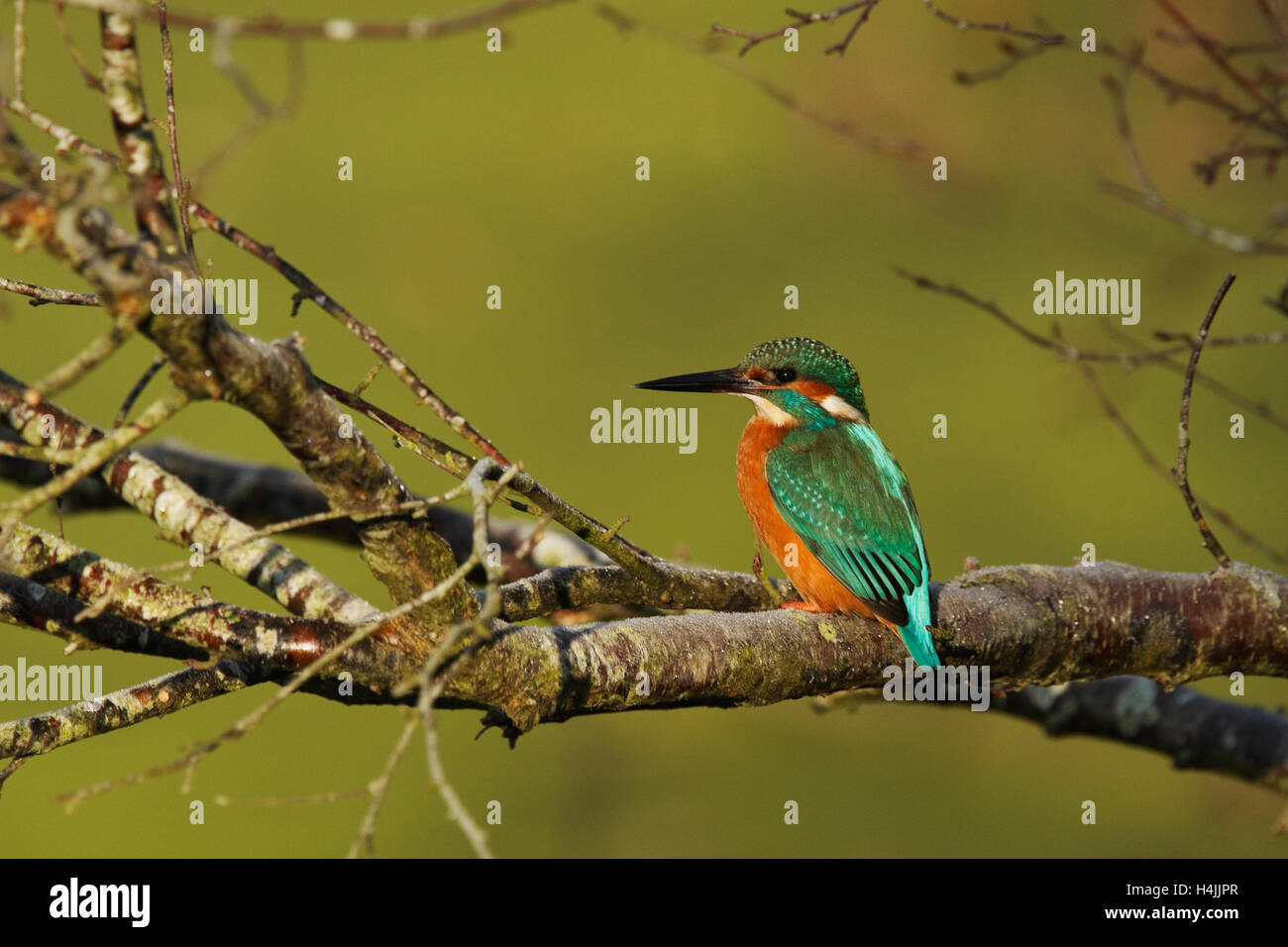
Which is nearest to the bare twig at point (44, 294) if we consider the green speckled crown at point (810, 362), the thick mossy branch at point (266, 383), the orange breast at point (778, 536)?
the thick mossy branch at point (266, 383)

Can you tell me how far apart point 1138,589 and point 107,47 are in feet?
5.57

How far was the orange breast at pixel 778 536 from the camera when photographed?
2.20m

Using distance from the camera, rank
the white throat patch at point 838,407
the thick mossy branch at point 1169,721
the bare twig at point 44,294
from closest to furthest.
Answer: the bare twig at point 44,294
the thick mossy branch at point 1169,721
the white throat patch at point 838,407

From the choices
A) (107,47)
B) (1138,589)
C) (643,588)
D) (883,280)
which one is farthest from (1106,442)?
(107,47)

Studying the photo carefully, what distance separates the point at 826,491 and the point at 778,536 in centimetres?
14

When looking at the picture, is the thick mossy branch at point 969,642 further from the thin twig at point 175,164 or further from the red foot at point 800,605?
the thin twig at point 175,164

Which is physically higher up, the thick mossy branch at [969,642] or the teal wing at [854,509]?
the teal wing at [854,509]

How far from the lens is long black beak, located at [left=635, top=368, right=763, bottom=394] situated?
2471 millimetres

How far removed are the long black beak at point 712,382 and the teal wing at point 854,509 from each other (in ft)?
0.51

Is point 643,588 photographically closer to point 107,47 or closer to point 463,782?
point 107,47

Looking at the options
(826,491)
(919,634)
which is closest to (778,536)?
(826,491)

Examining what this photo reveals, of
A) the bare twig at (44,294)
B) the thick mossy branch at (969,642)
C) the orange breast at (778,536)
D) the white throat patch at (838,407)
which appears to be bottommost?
the thick mossy branch at (969,642)

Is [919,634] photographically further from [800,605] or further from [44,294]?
[44,294]

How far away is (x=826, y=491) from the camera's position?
7.68 ft
